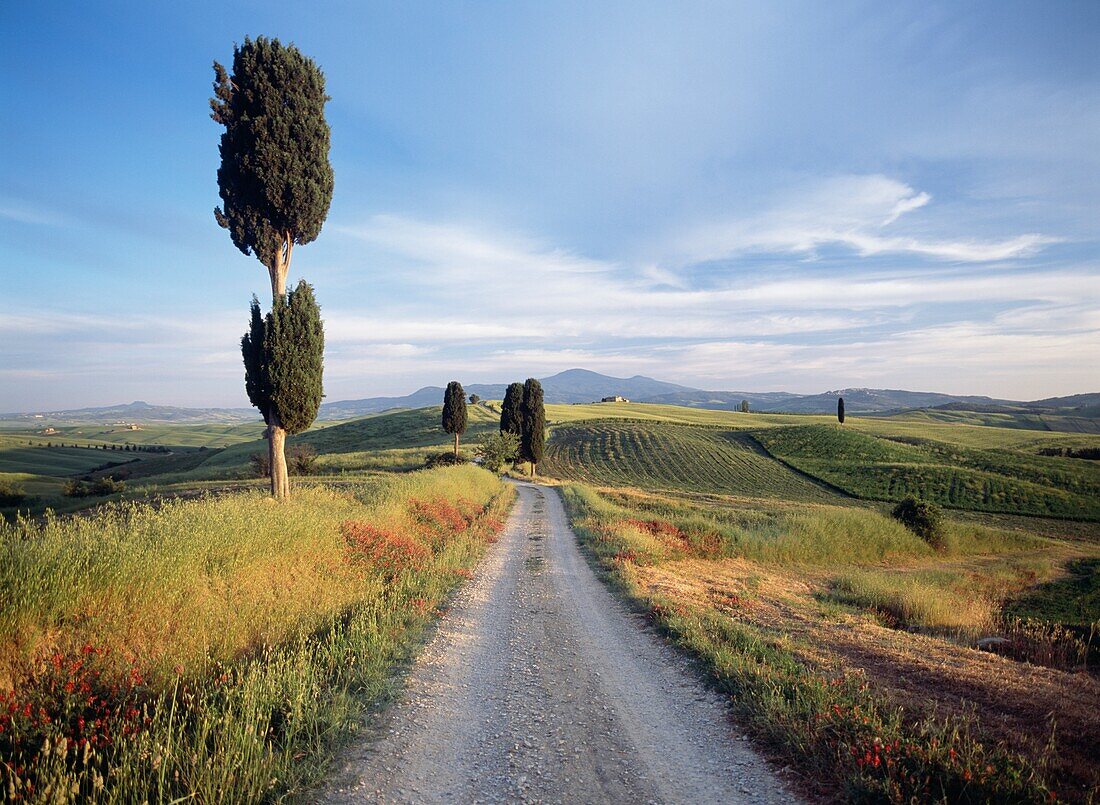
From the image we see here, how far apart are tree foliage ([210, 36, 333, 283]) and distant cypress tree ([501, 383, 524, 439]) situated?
35643 mm

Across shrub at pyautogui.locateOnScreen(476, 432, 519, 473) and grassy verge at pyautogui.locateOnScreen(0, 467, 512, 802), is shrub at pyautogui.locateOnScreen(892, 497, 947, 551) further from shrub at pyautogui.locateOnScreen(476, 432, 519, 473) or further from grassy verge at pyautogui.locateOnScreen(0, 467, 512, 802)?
shrub at pyautogui.locateOnScreen(476, 432, 519, 473)

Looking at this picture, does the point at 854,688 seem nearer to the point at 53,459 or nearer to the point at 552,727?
the point at 552,727

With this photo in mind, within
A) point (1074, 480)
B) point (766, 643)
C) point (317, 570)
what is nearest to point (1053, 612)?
point (766, 643)

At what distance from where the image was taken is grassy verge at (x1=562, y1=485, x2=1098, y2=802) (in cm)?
416

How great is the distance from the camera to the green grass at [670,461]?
50.7m

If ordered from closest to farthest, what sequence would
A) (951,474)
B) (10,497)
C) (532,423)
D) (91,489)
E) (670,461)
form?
(10,497), (91,489), (532,423), (951,474), (670,461)

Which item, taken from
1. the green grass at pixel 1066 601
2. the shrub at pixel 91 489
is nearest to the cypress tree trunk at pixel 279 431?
the shrub at pixel 91 489

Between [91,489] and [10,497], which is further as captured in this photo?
[91,489]

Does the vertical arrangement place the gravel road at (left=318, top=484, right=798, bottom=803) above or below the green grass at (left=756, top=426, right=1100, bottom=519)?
above

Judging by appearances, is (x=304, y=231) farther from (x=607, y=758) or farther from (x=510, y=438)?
(x=510, y=438)

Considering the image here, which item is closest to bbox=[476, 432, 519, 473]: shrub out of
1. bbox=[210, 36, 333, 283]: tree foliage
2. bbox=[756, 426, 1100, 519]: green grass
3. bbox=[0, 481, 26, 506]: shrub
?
bbox=[0, 481, 26, 506]: shrub

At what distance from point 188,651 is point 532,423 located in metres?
44.2

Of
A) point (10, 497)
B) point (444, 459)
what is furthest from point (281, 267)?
point (444, 459)

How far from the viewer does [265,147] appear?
15.0 metres
